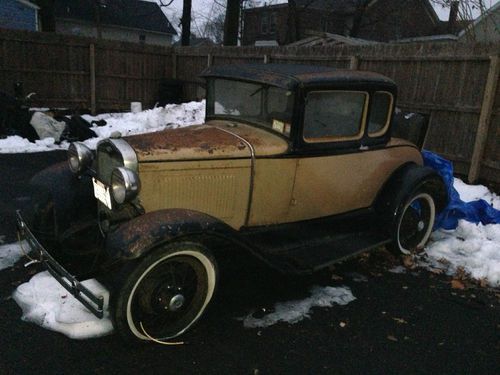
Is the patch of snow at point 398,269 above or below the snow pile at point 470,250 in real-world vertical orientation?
below

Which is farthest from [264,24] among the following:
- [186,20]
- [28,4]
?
[28,4]

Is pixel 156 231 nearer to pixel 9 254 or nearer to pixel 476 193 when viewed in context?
pixel 9 254

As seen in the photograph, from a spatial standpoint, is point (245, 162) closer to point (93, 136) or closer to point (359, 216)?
point (359, 216)

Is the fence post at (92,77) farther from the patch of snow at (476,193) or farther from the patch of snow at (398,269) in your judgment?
the patch of snow at (398,269)

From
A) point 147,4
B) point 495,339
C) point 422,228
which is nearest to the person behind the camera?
point 495,339

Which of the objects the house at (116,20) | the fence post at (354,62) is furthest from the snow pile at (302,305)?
the house at (116,20)

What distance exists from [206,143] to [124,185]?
78 cm

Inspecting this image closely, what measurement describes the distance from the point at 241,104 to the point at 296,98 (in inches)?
25.4

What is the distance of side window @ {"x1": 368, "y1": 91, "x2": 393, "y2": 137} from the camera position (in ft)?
13.2

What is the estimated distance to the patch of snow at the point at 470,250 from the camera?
4113mm

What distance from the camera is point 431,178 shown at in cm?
434

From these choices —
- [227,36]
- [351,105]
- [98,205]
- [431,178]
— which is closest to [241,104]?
[351,105]

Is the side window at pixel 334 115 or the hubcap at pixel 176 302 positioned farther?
the side window at pixel 334 115

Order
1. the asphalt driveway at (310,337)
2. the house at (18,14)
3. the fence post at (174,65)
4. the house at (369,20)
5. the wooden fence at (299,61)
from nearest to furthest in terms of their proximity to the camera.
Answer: the asphalt driveway at (310,337) → the wooden fence at (299,61) → the fence post at (174,65) → the house at (18,14) → the house at (369,20)
